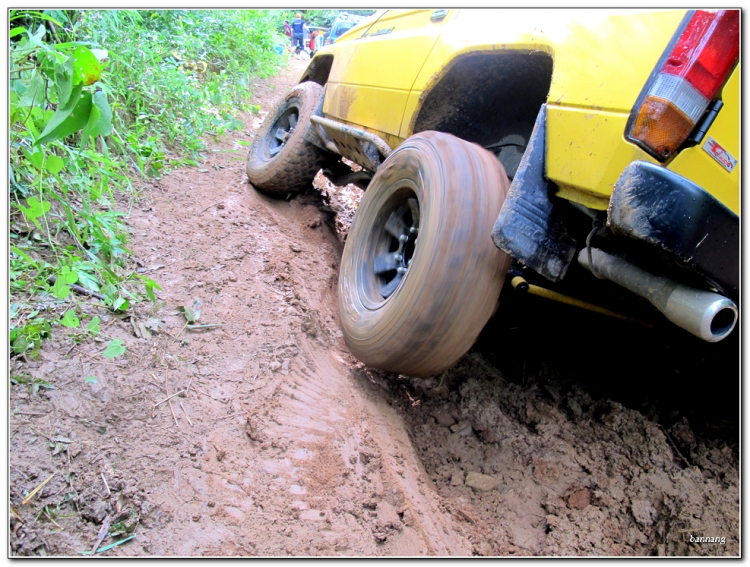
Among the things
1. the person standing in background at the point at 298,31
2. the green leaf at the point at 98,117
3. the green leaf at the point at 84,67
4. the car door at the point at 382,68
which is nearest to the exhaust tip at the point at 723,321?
the car door at the point at 382,68

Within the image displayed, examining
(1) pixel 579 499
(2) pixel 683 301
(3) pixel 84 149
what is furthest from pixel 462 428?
(3) pixel 84 149

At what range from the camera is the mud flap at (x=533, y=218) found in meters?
1.75

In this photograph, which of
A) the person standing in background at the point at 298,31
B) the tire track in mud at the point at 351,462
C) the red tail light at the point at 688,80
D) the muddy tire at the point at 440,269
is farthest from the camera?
the person standing in background at the point at 298,31

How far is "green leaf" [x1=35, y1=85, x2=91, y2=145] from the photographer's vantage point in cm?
156

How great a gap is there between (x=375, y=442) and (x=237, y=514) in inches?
23.8

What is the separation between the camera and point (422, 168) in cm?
220

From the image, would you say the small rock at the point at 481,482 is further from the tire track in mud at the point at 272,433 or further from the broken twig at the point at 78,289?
the broken twig at the point at 78,289

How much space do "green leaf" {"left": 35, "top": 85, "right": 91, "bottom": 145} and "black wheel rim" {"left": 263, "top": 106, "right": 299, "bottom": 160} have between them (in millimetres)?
2776

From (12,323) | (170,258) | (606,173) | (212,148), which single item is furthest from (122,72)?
(606,173)

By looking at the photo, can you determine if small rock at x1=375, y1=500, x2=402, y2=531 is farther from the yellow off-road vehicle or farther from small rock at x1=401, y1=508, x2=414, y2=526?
the yellow off-road vehicle

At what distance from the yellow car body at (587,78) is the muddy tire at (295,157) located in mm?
1547

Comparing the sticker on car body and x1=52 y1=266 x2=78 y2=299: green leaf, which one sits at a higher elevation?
the sticker on car body

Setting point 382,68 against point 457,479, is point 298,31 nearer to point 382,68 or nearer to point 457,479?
point 382,68

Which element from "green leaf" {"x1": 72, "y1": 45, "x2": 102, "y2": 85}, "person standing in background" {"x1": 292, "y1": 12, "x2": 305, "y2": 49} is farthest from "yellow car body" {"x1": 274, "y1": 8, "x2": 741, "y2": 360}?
"person standing in background" {"x1": 292, "y1": 12, "x2": 305, "y2": 49}
